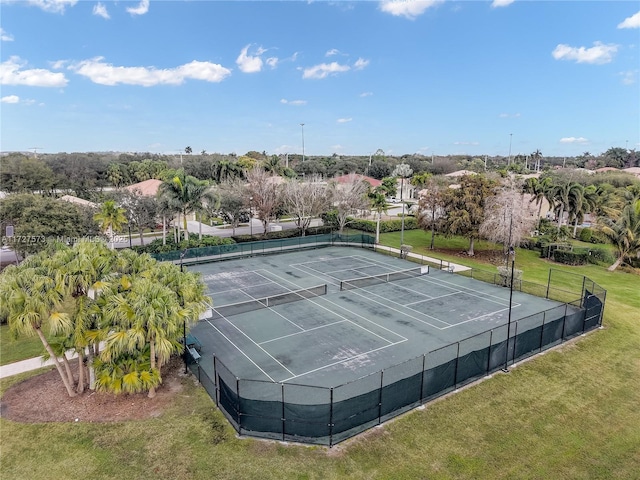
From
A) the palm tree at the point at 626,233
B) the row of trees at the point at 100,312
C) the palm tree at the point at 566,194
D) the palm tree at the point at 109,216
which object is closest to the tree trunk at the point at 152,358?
the row of trees at the point at 100,312

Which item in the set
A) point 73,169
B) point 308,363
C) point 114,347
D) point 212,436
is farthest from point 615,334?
point 73,169

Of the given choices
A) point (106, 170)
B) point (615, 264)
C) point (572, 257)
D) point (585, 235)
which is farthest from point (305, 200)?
point (106, 170)

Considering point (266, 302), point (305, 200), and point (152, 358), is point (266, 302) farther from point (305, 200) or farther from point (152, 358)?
point (305, 200)

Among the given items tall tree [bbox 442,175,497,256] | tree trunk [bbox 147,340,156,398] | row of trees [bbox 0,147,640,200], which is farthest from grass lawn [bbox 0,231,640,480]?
row of trees [bbox 0,147,640,200]

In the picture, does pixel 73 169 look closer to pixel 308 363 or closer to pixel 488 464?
pixel 308 363

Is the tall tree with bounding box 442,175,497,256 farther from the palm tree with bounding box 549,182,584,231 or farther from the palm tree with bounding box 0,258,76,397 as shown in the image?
the palm tree with bounding box 0,258,76,397

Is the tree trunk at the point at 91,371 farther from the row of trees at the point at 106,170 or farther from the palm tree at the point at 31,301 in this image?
the row of trees at the point at 106,170
